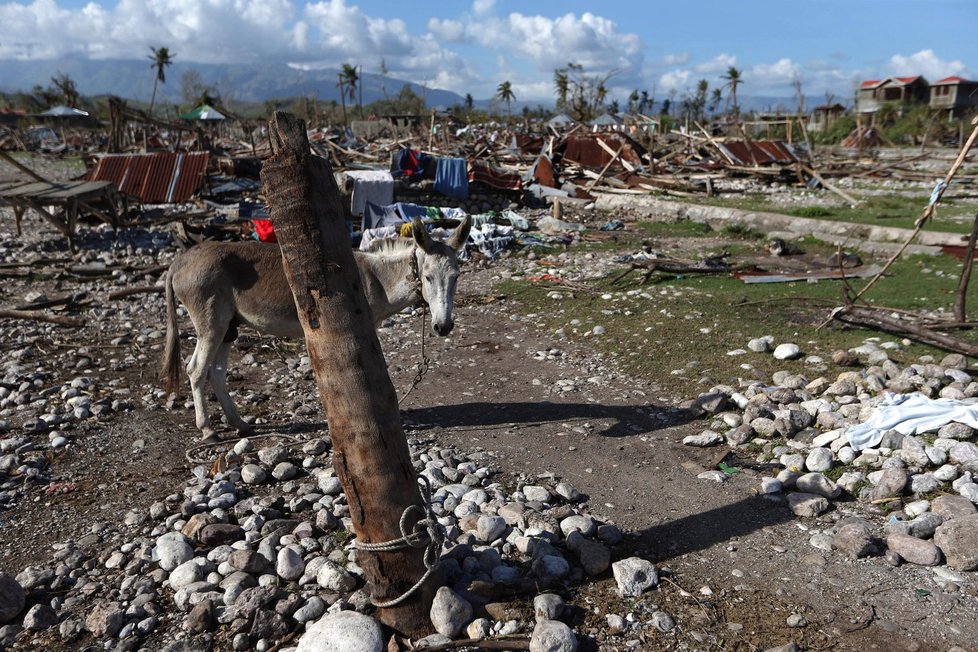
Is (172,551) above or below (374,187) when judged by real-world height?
below

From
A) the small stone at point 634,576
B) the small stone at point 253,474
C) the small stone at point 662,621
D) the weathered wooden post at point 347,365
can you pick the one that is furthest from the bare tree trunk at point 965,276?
the small stone at point 253,474

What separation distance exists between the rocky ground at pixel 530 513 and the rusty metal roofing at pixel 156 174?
12204 mm

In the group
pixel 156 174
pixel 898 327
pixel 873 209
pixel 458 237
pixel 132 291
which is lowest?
pixel 132 291

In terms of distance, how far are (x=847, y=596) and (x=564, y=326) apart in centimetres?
567

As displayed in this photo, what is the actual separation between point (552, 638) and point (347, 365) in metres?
1.61

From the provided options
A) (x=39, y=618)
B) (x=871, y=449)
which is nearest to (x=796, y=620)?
(x=871, y=449)

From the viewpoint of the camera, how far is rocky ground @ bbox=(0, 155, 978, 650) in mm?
3518

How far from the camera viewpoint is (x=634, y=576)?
374 centimetres

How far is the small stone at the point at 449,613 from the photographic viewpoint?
339 cm

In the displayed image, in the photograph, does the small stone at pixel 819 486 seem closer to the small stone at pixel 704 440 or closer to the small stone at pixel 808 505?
the small stone at pixel 808 505

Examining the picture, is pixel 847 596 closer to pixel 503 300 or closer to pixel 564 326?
pixel 564 326

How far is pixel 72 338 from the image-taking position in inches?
348

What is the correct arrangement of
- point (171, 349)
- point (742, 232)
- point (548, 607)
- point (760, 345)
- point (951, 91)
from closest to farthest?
1. point (548, 607)
2. point (171, 349)
3. point (760, 345)
4. point (742, 232)
5. point (951, 91)

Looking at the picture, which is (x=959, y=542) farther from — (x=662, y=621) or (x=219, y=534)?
(x=219, y=534)
